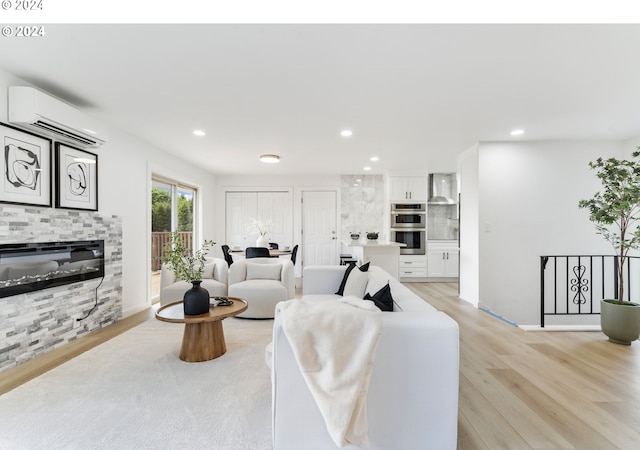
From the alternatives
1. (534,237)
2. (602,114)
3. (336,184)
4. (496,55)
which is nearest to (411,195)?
(336,184)

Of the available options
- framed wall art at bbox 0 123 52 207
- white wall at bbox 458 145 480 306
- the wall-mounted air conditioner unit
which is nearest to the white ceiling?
the wall-mounted air conditioner unit

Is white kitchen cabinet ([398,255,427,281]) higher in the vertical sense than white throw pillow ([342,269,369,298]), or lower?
lower

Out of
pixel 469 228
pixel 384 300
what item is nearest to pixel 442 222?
pixel 469 228

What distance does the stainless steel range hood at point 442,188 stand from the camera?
646cm

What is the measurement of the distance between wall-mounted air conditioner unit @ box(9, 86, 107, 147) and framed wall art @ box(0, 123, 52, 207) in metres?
0.10

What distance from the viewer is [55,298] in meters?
2.82

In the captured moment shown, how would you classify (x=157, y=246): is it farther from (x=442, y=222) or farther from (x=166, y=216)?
(x=442, y=222)

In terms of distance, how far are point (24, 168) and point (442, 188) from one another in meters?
6.63

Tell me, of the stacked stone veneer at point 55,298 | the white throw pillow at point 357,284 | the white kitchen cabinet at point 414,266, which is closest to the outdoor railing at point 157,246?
the stacked stone veneer at point 55,298

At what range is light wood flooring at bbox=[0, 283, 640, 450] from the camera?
5.44 feet

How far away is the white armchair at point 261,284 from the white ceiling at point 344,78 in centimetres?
179

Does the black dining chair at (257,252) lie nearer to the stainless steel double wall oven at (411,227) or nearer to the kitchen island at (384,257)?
the kitchen island at (384,257)

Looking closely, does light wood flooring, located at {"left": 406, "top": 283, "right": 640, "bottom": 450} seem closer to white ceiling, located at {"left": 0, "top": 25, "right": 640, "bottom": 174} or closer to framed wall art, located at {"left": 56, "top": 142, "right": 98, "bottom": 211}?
white ceiling, located at {"left": 0, "top": 25, "right": 640, "bottom": 174}
